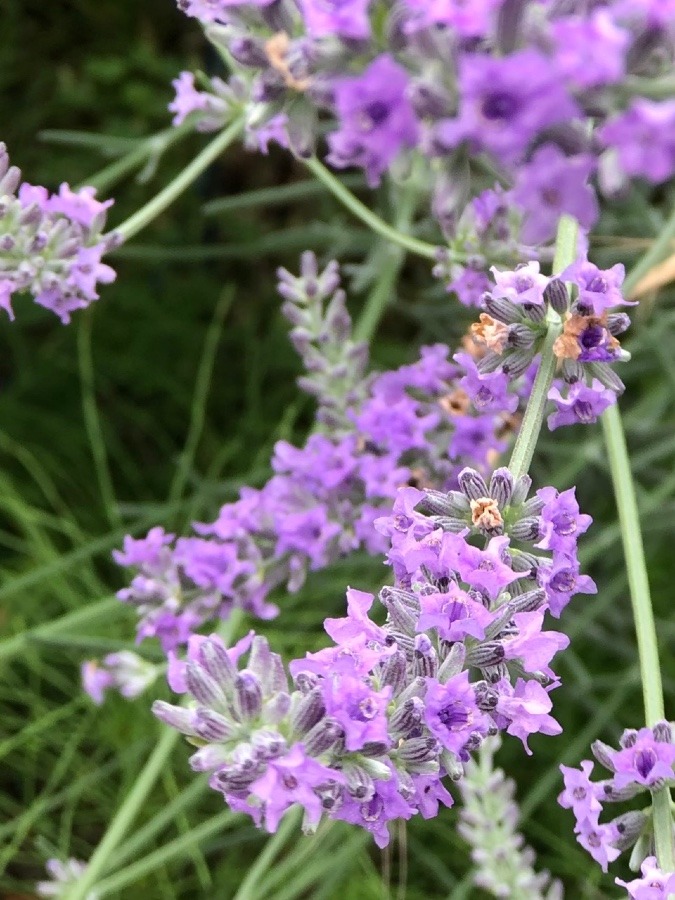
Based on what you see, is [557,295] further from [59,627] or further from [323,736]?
[59,627]

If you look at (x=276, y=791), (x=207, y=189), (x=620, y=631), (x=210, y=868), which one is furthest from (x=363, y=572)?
(x=276, y=791)

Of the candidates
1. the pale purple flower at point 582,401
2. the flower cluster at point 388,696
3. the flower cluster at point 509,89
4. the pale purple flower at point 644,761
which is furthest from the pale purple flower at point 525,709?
the flower cluster at point 509,89

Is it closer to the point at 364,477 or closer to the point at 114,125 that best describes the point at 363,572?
the point at 364,477

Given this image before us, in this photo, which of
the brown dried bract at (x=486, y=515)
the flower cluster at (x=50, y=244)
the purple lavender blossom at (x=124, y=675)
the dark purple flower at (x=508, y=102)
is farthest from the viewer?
the purple lavender blossom at (x=124, y=675)

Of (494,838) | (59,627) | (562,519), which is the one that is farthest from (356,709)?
(59,627)

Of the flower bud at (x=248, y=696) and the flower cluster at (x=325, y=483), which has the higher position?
the flower cluster at (x=325, y=483)

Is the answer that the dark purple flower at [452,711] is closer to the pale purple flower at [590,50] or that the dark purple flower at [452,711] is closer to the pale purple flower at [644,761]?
the pale purple flower at [644,761]

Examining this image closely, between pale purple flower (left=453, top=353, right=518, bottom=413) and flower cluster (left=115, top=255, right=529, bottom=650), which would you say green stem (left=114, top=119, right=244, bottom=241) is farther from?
pale purple flower (left=453, top=353, right=518, bottom=413)
